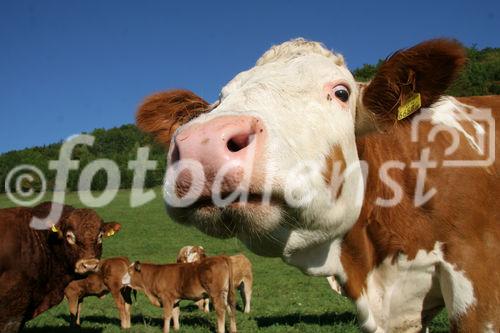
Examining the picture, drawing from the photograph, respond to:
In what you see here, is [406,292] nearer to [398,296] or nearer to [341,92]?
[398,296]

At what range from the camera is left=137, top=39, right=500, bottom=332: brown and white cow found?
232 cm

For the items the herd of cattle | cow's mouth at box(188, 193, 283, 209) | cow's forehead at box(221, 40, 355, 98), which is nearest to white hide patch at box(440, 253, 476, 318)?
cow's forehead at box(221, 40, 355, 98)

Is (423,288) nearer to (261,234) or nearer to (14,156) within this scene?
(261,234)

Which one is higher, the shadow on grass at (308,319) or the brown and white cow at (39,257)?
the brown and white cow at (39,257)

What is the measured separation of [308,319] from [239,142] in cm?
806

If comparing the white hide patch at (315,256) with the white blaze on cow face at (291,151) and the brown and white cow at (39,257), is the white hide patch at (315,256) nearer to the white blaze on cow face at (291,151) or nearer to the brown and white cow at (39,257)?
the white blaze on cow face at (291,151)

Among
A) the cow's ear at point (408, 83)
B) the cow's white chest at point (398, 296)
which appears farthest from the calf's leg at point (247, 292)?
the cow's ear at point (408, 83)

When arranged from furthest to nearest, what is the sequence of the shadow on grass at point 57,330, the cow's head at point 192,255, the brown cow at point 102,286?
the cow's head at point 192,255 → the brown cow at point 102,286 → the shadow on grass at point 57,330

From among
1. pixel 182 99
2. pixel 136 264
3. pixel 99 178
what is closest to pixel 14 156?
pixel 99 178

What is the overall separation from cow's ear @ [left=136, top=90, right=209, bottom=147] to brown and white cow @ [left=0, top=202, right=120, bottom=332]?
573cm

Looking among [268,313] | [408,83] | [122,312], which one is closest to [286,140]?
[408,83]

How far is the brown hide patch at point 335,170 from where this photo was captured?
9.05 ft

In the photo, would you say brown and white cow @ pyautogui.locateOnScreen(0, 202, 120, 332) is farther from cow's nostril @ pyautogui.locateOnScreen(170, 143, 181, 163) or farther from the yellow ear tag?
the yellow ear tag

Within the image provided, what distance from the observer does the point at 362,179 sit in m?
3.40
